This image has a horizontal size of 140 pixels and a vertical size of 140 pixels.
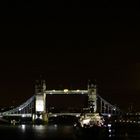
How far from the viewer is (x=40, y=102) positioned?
469 feet

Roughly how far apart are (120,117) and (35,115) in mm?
16600

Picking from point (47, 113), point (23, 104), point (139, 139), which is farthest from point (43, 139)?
point (23, 104)

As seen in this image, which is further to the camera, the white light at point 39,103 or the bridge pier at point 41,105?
the white light at point 39,103

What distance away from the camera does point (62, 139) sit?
7106 cm

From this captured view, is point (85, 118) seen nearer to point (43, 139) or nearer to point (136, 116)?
point (43, 139)

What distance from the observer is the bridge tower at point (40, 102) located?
137m

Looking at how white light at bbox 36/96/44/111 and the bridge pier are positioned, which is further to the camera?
white light at bbox 36/96/44/111

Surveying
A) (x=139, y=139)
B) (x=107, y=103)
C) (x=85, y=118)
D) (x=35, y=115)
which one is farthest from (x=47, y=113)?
(x=139, y=139)

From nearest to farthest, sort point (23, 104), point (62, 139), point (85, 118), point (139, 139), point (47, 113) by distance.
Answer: point (139, 139) < point (62, 139) < point (85, 118) < point (47, 113) < point (23, 104)

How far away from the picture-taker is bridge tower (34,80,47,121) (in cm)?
13673

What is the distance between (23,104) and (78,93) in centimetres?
1290

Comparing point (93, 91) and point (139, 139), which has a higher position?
point (93, 91)

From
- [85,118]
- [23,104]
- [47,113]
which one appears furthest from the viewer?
[23,104]

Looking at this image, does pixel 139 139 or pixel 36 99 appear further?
pixel 36 99
